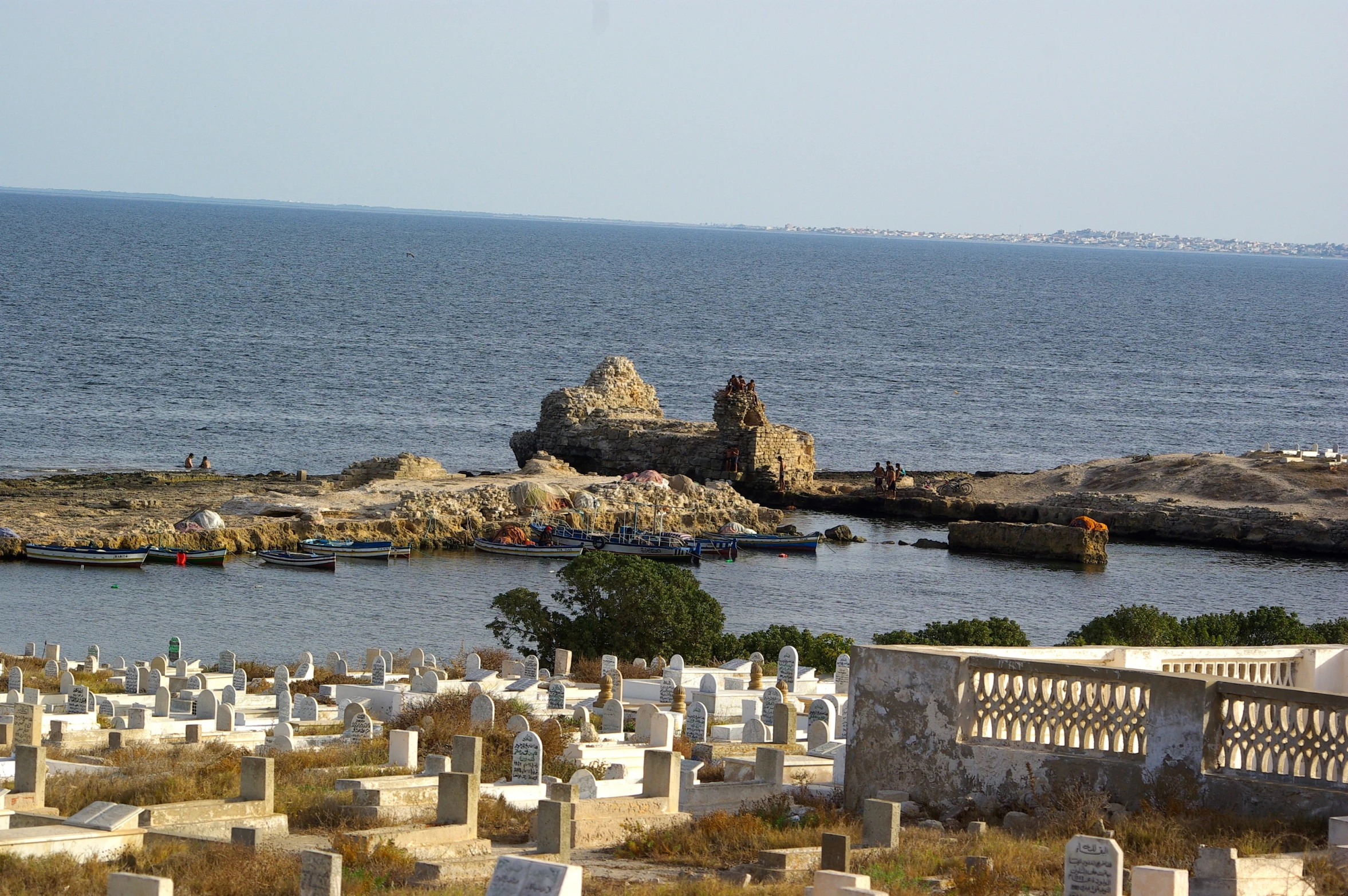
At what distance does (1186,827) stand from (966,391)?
4114 inches

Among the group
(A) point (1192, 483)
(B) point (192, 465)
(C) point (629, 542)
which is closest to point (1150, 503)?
(A) point (1192, 483)

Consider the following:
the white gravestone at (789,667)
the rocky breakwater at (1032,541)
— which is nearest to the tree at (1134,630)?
the white gravestone at (789,667)

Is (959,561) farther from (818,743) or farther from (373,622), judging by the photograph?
(818,743)

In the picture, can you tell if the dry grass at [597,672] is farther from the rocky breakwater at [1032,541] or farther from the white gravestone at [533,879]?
the rocky breakwater at [1032,541]

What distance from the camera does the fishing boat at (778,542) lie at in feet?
208

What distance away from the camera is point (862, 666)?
1703cm

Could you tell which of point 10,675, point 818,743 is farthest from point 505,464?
point 818,743

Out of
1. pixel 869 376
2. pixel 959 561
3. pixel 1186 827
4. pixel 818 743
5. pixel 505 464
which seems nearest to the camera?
pixel 1186 827

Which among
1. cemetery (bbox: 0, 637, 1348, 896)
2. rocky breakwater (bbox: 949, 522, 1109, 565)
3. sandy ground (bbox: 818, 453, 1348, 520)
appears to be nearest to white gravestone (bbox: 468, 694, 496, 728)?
cemetery (bbox: 0, 637, 1348, 896)

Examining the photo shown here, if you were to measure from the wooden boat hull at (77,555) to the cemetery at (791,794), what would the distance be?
33.1 m

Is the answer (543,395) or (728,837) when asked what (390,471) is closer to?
(543,395)

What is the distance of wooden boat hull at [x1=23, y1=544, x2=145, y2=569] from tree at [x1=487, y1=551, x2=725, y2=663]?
2008 centimetres

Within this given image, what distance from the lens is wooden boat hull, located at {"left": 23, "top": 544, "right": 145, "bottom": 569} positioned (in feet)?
174

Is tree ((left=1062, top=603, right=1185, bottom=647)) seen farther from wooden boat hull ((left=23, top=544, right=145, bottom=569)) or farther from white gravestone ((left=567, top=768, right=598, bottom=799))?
wooden boat hull ((left=23, top=544, right=145, bottom=569))
